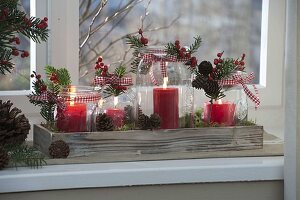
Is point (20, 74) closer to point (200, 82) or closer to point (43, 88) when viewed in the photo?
point (43, 88)

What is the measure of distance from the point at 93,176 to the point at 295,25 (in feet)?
1.89

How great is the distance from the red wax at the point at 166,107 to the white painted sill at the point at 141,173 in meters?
0.10

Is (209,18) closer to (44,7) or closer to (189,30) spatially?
(189,30)

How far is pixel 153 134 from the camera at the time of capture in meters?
1.63

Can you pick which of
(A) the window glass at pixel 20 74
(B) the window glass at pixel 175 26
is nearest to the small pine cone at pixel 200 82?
(B) the window glass at pixel 175 26

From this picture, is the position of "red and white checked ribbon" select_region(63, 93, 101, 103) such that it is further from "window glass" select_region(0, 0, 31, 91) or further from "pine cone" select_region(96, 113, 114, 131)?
"window glass" select_region(0, 0, 31, 91)

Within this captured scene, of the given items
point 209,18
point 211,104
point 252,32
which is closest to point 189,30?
point 209,18

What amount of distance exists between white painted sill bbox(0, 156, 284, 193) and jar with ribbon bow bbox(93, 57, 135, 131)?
14cm

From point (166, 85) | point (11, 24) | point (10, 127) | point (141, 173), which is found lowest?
point (141, 173)

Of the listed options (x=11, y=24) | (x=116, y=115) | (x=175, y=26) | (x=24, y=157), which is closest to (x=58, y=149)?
(x=24, y=157)

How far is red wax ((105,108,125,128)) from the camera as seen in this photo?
1674 millimetres

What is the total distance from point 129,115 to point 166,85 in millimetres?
123

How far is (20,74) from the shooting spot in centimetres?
190

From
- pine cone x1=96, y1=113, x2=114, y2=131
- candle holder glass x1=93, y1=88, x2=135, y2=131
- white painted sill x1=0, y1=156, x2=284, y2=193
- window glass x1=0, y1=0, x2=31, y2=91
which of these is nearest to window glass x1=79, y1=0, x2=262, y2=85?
window glass x1=0, y1=0, x2=31, y2=91
